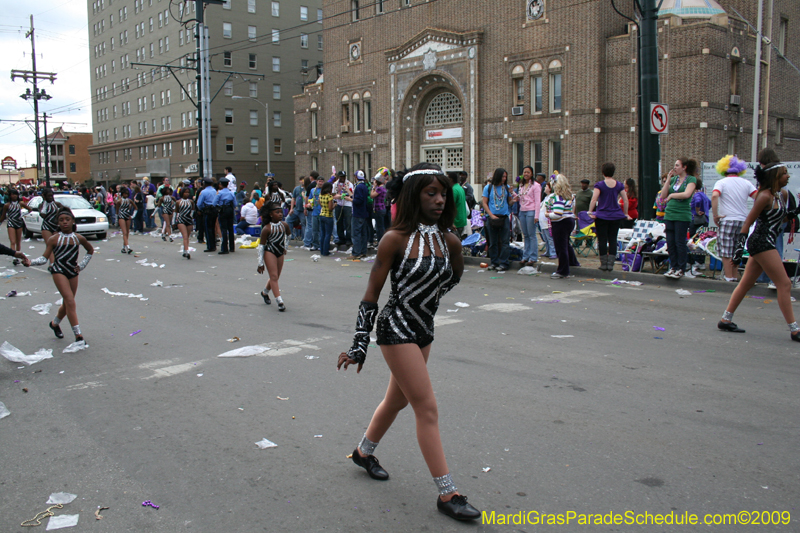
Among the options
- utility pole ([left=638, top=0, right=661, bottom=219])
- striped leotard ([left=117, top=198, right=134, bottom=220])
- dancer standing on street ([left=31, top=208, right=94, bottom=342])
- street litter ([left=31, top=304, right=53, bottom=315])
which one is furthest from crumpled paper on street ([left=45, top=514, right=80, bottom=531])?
striped leotard ([left=117, top=198, right=134, bottom=220])

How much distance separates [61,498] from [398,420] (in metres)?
2.21

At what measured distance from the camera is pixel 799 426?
15.0ft

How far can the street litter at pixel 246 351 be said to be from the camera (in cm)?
675

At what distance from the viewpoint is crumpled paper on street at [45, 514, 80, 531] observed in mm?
3350

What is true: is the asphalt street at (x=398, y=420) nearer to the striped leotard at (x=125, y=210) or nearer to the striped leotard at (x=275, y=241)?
the striped leotard at (x=275, y=241)

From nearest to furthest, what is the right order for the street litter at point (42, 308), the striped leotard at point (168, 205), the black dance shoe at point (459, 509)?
1. the black dance shoe at point (459, 509)
2. the street litter at point (42, 308)
3. the striped leotard at point (168, 205)

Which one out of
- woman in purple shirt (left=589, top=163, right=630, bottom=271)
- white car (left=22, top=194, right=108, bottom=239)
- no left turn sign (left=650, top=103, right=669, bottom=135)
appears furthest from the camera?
white car (left=22, top=194, right=108, bottom=239)

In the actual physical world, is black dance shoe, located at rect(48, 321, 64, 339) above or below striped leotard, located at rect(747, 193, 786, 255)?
below

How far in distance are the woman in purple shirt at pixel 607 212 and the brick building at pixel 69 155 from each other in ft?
367

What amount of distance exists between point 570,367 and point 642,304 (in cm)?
385

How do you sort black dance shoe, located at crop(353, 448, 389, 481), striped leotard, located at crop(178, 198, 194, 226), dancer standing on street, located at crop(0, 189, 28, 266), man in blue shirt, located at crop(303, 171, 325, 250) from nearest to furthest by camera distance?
1. black dance shoe, located at crop(353, 448, 389, 481)
2. dancer standing on street, located at crop(0, 189, 28, 266)
3. striped leotard, located at crop(178, 198, 194, 226)
4. man in blue shirt, located at crop(303, 171, 325, 250)

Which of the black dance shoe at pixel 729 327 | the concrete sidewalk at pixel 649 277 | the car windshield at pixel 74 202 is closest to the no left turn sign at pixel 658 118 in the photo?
the concrete sidewalk at pixel 649 277

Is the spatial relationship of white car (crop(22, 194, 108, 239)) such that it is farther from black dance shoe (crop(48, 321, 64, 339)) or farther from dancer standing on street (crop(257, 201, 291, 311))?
black dance shoe (crop(48, 321, 64, 339))

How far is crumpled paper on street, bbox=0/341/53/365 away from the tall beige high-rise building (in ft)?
184
